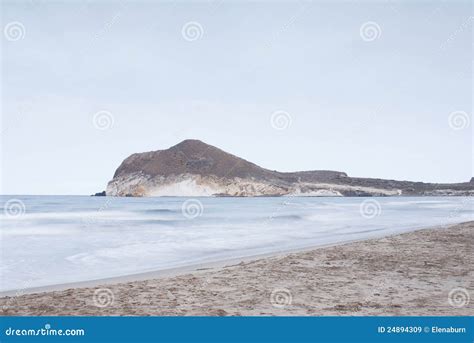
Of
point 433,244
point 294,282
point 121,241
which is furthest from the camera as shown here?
point 121,241

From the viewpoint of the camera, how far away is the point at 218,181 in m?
143

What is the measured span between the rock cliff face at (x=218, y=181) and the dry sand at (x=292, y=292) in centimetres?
13285

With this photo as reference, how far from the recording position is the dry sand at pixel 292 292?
5859 millimetres

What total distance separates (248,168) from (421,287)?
147750mm

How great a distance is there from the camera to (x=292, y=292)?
273 inches

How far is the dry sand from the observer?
586 centimetres

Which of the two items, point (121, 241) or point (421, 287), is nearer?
point (421, 287)

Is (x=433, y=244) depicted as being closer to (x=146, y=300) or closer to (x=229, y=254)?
(x=229, y=254)

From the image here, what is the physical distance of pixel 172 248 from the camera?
619 inches

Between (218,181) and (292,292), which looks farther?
(218,181)

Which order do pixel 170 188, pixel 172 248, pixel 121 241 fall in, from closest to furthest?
pixel 172 248
pixel 121 241
pixel 170 188

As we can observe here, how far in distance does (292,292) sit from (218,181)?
13664cm
